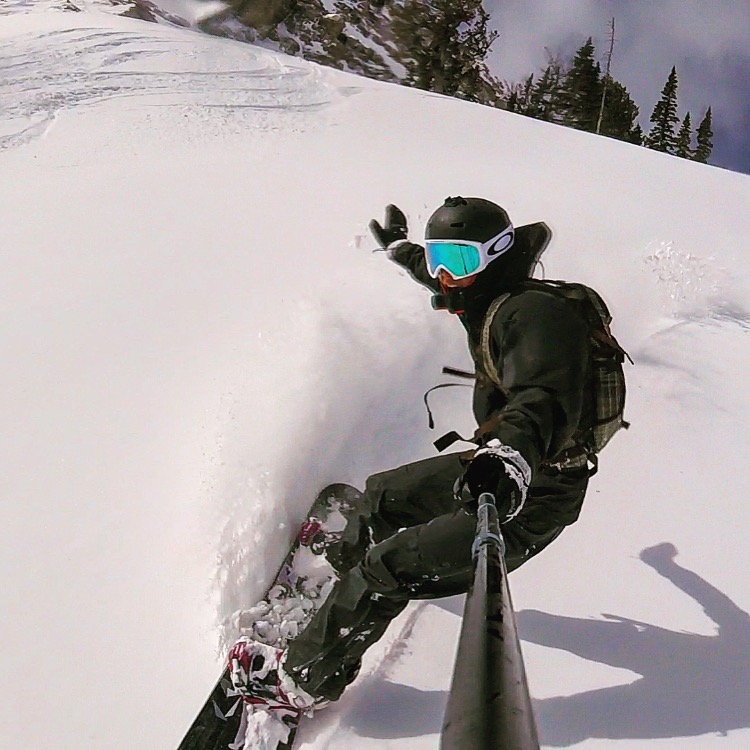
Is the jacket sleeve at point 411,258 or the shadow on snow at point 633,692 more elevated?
the jacket sleeve at point 411,258

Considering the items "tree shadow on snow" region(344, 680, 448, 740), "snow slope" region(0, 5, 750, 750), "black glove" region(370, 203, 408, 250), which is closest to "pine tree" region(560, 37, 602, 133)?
"snow slope" region(0, 5, 750, 750)

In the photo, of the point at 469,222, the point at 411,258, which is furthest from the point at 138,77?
the point at 469,222

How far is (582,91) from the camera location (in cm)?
3152

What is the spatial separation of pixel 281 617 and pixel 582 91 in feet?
110

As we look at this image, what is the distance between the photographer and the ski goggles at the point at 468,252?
1938mm

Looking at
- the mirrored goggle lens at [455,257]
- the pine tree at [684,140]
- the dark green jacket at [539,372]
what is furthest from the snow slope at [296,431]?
the pine tree at [684,140]

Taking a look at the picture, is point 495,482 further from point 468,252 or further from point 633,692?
point 633,692

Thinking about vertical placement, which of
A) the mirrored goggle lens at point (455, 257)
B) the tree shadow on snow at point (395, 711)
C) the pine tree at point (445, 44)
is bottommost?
the pine tree at point (445, 44)

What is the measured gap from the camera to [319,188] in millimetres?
8695

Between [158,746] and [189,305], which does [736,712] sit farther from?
[189,305]

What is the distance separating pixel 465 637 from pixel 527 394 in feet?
2.29

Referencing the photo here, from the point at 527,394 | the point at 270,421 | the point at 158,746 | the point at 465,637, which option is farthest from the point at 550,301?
the point at 270,421

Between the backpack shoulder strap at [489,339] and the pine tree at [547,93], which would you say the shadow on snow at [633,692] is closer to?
the backpack shoulder strap at [489,339]

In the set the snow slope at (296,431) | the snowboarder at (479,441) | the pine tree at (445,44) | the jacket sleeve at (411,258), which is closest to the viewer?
the snowboarder at (479,441)
